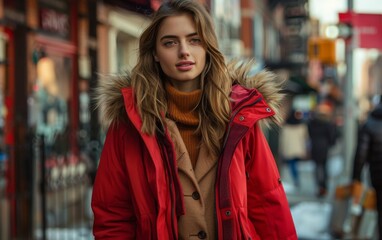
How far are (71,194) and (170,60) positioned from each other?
534 cm

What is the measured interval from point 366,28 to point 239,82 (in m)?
8.34

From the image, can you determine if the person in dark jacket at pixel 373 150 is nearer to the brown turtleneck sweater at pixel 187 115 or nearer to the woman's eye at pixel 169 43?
the brown turtleneck sweater at pixel 187 115

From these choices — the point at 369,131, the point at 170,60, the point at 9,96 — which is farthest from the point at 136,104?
the point at 9,96

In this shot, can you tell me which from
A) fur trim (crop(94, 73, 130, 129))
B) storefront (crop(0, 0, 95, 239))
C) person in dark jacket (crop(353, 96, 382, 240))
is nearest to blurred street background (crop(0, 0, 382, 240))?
storefront (crop(0, 0, 95, 239))

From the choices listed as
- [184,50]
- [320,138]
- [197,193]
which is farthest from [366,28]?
[197,193]

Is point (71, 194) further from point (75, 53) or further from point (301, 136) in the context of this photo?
point (301, 136)

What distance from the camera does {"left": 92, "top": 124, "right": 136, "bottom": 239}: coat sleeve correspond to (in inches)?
101

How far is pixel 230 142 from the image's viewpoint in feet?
8.22

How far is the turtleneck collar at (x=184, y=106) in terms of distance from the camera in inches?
103

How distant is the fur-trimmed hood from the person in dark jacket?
13.0ft

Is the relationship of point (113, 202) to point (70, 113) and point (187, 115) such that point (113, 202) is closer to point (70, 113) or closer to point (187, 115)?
point (187, 115)

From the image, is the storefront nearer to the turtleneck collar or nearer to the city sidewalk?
the city sidewalk

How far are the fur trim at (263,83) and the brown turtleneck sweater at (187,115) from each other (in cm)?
28

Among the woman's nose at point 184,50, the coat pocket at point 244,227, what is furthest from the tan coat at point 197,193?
the woman's nose at point 184,50
